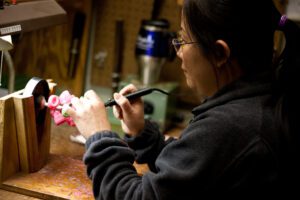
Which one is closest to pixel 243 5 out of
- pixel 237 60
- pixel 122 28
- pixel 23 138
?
pixel 237 60

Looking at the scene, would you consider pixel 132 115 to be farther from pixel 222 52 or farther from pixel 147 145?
pixel 222 52

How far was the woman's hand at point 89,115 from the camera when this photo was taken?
1.03 meters

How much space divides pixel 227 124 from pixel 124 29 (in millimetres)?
1276

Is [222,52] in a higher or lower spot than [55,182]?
higher

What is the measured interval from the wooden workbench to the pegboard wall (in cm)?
75

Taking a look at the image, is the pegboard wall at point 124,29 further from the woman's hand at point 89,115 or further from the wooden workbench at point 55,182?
the woman's hand at point 89,115

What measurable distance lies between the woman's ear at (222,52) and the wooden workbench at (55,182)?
49cm

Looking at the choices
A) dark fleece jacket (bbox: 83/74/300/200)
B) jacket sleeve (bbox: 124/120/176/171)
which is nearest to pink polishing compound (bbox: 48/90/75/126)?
jacket sleeve (bbox: 124/120/176/171)

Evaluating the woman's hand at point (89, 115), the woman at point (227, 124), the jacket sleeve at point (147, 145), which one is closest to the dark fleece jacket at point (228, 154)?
the woman at point (227, 124)

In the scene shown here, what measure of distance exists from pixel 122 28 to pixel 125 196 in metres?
Result: 1.22

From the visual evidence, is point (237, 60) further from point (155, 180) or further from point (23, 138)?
point (23, 138)

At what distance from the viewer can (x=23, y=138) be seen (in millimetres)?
1161

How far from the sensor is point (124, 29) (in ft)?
6.64

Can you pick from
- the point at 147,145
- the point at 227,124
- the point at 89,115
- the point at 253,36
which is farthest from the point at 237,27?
the point at 147,145
